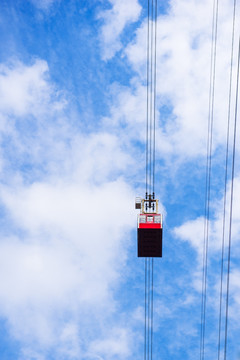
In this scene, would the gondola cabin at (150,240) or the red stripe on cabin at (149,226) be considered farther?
the red stripe on cabin at (149,226)

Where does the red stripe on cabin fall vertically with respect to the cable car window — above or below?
below

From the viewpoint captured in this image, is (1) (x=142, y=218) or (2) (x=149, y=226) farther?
(1) (x=142, y=218)

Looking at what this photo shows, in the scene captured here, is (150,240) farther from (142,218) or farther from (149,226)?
(142,218)

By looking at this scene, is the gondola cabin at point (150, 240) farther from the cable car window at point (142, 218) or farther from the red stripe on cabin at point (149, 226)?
the cable car window at point (142, 218)

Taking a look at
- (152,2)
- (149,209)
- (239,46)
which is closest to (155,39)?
(152,2)

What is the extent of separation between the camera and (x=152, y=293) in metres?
34.6

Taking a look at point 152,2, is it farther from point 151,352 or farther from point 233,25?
point 151,352

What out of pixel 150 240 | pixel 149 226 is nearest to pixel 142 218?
pixel 149 226

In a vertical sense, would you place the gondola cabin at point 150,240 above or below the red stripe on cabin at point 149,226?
below

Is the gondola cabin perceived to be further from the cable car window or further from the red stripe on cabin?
the cable car window

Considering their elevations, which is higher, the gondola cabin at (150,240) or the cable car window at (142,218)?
the cable car window at (142,218)

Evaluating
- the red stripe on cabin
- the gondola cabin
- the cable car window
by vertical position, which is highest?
the cable car window

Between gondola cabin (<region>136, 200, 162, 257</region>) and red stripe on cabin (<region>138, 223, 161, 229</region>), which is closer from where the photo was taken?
gondola cabin (<region>136, 200, 162, 257</region>)

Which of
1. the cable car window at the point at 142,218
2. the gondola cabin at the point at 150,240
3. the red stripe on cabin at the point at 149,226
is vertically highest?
the cable car window at the point at 142,218
